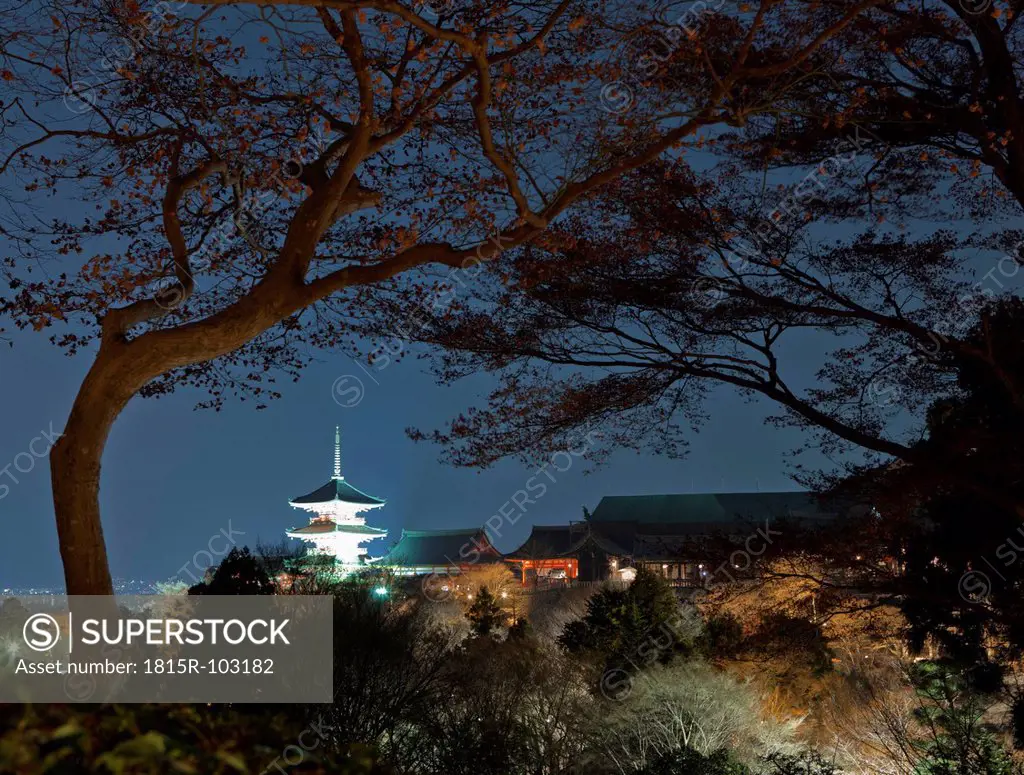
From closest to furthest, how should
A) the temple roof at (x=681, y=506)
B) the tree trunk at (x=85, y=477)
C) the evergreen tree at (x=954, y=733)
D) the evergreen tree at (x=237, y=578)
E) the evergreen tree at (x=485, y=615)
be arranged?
the tree trunk at (x=85, y=477) → the evergreen tree at (x=954, y=733) → the evergreen tree at (x=237, y=578) → the evergreen tree at (x=485, y=615) → the temple roof at (x=681, y=506)

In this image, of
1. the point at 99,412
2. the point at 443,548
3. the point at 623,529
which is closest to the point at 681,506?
the point at 623,529

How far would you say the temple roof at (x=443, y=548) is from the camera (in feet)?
140

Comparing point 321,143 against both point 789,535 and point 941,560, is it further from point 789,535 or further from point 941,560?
point 941,560

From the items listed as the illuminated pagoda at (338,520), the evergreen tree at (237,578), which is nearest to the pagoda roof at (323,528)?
the illuminated pagoda at (338,520)

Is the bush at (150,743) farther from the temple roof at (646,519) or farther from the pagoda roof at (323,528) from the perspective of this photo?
the pagoda roof at (323,528)

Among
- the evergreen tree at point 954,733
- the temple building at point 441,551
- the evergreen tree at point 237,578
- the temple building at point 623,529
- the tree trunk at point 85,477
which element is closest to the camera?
the tree trunk at point 85,477

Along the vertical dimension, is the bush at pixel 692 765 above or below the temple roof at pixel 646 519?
below

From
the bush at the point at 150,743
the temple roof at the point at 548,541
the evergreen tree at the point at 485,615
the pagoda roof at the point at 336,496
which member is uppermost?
the pagoda roof at the point at 336,496

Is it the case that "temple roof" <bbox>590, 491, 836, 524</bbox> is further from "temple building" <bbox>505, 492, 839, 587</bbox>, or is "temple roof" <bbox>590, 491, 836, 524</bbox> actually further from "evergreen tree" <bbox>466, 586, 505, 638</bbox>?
"evergreen tree" <bbox>466, 586, 505, 638</bbox>

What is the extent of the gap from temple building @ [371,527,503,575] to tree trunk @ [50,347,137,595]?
37371 millimetres

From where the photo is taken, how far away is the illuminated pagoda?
44.1 metres

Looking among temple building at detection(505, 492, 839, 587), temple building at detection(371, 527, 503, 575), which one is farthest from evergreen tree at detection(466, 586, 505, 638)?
temple building at detection(371, 527, 503, 575)

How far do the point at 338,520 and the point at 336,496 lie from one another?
1228mm

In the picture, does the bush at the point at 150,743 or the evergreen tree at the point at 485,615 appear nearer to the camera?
the bush at the point at 150,743
